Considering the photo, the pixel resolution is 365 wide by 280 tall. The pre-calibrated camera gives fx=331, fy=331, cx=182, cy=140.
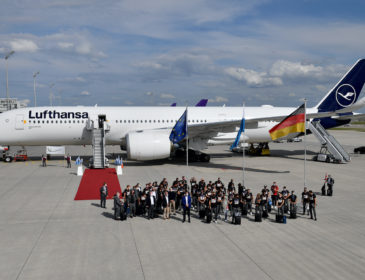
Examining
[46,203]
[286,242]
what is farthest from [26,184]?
[286,242]

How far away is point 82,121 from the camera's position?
2791cm

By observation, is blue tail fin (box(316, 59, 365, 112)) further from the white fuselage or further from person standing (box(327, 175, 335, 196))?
person standing (box(327, 175, 335, 196))

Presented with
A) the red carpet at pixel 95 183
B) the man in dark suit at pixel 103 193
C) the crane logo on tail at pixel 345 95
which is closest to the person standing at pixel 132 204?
the man in dark suit at pixel 103 193

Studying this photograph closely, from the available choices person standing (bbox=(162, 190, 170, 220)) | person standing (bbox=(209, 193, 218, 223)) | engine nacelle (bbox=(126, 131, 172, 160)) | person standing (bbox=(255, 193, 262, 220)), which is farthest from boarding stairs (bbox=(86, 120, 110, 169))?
person standing (bbox=(255, 193, 262, 220))

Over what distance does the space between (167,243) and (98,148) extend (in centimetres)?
1723

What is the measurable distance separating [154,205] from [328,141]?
2150cm

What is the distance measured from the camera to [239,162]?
29.3 m

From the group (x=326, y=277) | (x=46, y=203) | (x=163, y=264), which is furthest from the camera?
(x=46, y=203)

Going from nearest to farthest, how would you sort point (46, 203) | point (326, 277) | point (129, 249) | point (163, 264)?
point (326, 277)
point (163, 264)
point (129, 249)
point (46, 203)

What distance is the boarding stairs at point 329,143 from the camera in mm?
28906

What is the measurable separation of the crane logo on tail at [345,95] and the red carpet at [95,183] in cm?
2271

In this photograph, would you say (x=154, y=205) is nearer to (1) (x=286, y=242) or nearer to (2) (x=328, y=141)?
(1) (x=286, y=242)

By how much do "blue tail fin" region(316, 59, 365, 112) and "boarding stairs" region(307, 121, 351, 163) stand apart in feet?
9.15

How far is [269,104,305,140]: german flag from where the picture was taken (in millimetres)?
18766
